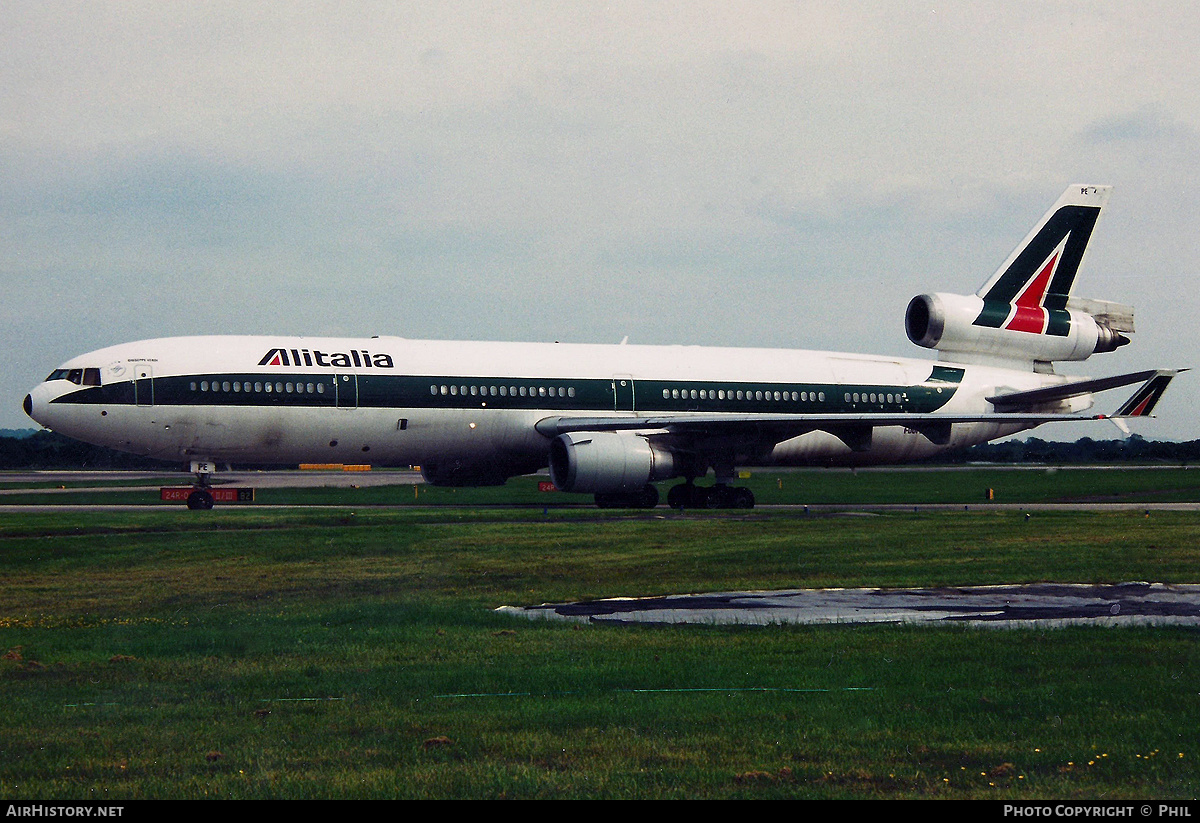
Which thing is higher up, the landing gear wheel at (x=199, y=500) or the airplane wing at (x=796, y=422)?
the airplane wing at (x=796, y=422)

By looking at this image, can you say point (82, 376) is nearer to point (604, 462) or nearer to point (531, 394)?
point (531, 394)

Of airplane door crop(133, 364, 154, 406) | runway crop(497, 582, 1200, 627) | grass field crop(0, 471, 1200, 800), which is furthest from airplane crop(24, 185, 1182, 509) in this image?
runway crop(497, 582, 1200, 627)

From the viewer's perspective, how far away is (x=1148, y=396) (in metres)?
34.1

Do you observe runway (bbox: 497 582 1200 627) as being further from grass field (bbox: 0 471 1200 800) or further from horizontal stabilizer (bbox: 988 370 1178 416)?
horizontal stabilizer (bbox: 988 370 1178 416)

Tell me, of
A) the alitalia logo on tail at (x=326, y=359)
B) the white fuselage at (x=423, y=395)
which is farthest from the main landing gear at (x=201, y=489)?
the alitalia logo on tail at (x=326, y=359)

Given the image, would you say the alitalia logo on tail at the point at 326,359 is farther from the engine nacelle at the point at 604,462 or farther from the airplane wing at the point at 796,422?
the engine nacelle at the point at 604,462

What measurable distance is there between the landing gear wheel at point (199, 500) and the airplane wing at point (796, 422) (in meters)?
9.61

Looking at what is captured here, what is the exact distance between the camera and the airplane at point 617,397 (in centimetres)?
3197

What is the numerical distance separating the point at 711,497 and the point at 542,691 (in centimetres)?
2785

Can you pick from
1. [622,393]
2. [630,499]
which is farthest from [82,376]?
[630,499]

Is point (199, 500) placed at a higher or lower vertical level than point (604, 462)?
lower

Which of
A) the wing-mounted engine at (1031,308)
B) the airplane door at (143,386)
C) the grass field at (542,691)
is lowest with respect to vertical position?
the grass field at (542,691)

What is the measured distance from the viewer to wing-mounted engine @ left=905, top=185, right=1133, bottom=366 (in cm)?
4253

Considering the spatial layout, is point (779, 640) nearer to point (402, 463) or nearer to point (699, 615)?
point (699, 615)
